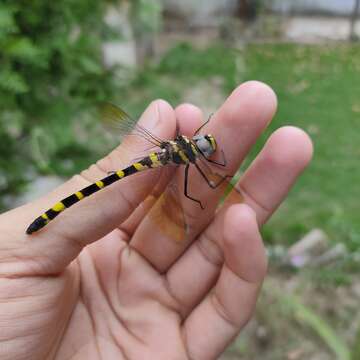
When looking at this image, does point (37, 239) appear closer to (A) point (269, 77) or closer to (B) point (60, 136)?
(B) point (60, 136)

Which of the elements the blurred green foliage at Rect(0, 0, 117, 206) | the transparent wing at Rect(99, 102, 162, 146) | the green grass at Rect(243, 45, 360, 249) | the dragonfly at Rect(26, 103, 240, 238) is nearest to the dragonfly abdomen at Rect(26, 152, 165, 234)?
the dragonfly at Rect(26, 103, 240, 238)

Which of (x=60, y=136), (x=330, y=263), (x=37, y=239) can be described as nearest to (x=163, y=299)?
(x=37, y=239)

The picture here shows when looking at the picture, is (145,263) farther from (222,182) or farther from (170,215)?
(222,182)

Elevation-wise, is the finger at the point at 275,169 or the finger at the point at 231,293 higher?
the finger at the point at 275,169

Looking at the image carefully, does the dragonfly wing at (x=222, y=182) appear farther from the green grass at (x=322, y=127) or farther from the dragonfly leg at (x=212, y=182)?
the green grass at (x=322, y=127)

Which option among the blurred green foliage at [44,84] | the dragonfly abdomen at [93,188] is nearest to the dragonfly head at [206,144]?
the dragonfly abdomen at [93,188]

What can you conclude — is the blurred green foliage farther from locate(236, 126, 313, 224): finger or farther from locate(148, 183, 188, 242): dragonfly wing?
locate(236, 126, 313, 224): finger
